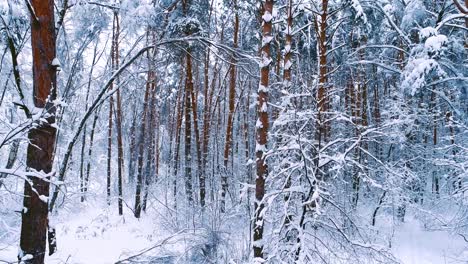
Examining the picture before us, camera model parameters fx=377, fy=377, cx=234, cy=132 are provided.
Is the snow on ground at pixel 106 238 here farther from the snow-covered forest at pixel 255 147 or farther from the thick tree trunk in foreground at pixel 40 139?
the thick tree trunk in foreground at pixel 40 139

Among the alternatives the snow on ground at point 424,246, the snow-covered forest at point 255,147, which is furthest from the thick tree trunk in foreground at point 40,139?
the snow on ground at point 424,246

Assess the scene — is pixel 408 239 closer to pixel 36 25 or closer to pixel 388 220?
pixel 388 220

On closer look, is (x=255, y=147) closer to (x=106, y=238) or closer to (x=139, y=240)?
(x=139, y=240)

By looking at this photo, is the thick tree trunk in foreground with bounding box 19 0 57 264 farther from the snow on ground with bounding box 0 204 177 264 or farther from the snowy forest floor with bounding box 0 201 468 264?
the snow on ground with bounding box 0 204 177 264

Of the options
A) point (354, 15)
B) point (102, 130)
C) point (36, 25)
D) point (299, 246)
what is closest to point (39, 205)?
point (36, 25)

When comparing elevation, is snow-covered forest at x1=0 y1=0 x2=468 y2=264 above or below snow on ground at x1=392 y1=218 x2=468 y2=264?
above

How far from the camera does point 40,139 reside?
404 centimetres

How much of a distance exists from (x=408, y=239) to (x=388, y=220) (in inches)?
36.9

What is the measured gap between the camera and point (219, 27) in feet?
62.2

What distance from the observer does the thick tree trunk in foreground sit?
4.01 metres

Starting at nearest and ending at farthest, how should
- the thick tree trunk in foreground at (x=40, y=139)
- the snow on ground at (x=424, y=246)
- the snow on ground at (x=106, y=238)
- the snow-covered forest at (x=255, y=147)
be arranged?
the thick tree trunk in foreground at (x=40, y=139), the snow-covered forest at (x=255, y=147), the snow on ground at (x=106, y=238), the snow on ground at (x=424, y=246)

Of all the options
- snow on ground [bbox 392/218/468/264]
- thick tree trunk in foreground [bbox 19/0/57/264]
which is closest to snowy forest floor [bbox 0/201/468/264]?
snow on ground [bbox 392/218/468/264]

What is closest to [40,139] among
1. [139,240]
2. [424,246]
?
[139,240]

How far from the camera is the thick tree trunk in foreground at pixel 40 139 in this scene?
13.1ft
